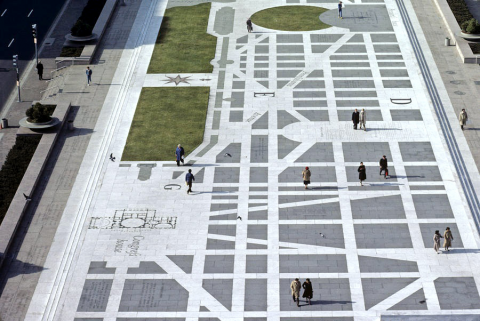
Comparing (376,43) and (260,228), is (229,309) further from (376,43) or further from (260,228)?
(376,43)

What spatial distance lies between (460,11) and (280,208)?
3818 centimetres

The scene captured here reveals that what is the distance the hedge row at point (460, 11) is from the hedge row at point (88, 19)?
32978 millimetres

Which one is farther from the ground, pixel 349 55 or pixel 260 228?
pixel 260 228

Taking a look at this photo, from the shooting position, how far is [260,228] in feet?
178

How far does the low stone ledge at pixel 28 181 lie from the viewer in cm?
5272

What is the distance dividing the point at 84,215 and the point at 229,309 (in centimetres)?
1266

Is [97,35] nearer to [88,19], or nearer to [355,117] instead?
[88,19]

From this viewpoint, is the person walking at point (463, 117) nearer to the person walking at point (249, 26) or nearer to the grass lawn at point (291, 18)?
the grass lawn at point (291, 18)

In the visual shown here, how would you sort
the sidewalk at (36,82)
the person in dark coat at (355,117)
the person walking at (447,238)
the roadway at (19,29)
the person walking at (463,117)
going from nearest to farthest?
the person walking at (447,238) < the person walking at (463,117) < the person in dark coat at (355,117) < the sidewalk at (36,82) < the roadway at (19,29)

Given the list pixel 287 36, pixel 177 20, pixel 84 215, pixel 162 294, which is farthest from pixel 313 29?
pixel 162 294

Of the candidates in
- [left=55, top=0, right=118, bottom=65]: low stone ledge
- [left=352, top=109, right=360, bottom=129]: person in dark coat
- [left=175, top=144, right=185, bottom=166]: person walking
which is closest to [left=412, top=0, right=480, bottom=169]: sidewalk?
[left=352, top=109, right=360, bottom=129]: person in dark coat

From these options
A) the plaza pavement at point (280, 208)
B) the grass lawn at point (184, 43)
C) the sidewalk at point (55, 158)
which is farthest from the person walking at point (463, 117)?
the sidewalk at point (55, 158)

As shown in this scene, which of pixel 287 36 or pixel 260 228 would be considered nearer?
pixel 260 228

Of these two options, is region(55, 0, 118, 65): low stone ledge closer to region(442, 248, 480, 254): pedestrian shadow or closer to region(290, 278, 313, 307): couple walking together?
region(290, 278, 313, 307): couple walking together
